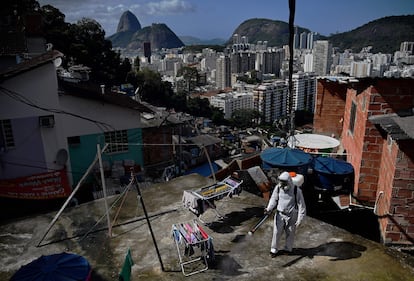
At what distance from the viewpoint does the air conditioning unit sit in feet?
42.1

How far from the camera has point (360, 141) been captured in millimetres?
7535

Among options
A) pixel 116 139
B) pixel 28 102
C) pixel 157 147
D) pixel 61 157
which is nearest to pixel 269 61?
pixel 157 147

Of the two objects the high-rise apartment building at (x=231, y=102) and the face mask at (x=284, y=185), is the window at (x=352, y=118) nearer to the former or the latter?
the face mask at (x=284, y=185)

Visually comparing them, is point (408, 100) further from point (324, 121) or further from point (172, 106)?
point (172, 106)

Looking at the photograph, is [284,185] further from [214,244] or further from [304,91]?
[304,91]

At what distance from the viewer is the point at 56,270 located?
3850 mm

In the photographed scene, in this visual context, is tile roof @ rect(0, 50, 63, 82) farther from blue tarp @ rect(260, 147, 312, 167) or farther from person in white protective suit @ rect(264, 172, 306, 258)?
person in white protective suit @ rect(264, 172, 306, 258)

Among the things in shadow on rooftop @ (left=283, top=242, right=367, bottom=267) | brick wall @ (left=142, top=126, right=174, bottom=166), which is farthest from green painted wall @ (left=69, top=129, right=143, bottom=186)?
shadow on rooftop @ (left=283, top=242, right=367, bottom=267)

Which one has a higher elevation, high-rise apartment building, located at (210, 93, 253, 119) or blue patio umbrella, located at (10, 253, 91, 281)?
blue patio umbrella, located at (10, 253, 91, 281)

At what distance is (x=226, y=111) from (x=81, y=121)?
79.7 metres

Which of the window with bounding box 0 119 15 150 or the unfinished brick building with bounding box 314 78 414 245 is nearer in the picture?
the unfinished brick building with bounding box 314 78 414 245

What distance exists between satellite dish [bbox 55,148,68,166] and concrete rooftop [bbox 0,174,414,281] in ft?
22.7

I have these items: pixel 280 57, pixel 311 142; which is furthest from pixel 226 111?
pixel 311 142

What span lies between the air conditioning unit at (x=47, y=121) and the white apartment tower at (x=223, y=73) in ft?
407
